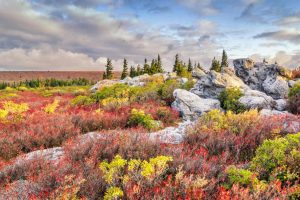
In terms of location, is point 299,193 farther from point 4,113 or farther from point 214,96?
point 214,96

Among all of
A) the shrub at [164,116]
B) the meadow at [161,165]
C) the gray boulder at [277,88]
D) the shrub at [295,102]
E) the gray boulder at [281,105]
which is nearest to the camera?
the meadow at [161,165]

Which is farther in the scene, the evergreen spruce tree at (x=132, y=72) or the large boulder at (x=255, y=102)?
the evergreen spruce tree at (x=132, y=72)

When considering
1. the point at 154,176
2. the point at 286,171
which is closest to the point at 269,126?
the point at 286,171

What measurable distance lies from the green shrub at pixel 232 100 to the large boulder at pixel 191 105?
56cm

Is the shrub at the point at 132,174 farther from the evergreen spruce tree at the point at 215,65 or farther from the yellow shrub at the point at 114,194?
the evergreen spruce tree at the point at 215,65

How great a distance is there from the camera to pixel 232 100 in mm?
15406

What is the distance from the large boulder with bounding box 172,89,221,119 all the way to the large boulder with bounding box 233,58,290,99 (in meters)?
7.64

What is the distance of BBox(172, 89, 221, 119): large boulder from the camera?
1427 centimetres

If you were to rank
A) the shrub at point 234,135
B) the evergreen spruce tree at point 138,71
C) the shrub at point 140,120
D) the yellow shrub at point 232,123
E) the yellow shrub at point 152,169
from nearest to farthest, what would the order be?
the yellow shrub at point 152,169 → the shrub at point 234,135 → the yellow shrub at point 232,123 → the shrub at point 140,120 → the evergreen spruce tree at point 138,71

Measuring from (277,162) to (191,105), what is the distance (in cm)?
1045

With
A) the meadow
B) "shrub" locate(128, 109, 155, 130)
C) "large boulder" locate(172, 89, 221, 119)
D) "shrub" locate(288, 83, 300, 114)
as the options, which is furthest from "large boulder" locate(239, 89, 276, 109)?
"shrub" locate(128, 109, 155, 130)

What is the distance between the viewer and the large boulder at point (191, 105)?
46.8 ft

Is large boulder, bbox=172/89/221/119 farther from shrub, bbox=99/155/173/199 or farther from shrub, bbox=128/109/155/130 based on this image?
shrub, bbox=99/155/173/199

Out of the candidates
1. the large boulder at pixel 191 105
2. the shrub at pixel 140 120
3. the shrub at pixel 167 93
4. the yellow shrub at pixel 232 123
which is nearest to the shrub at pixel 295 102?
the large boulder at pixel 191 105
